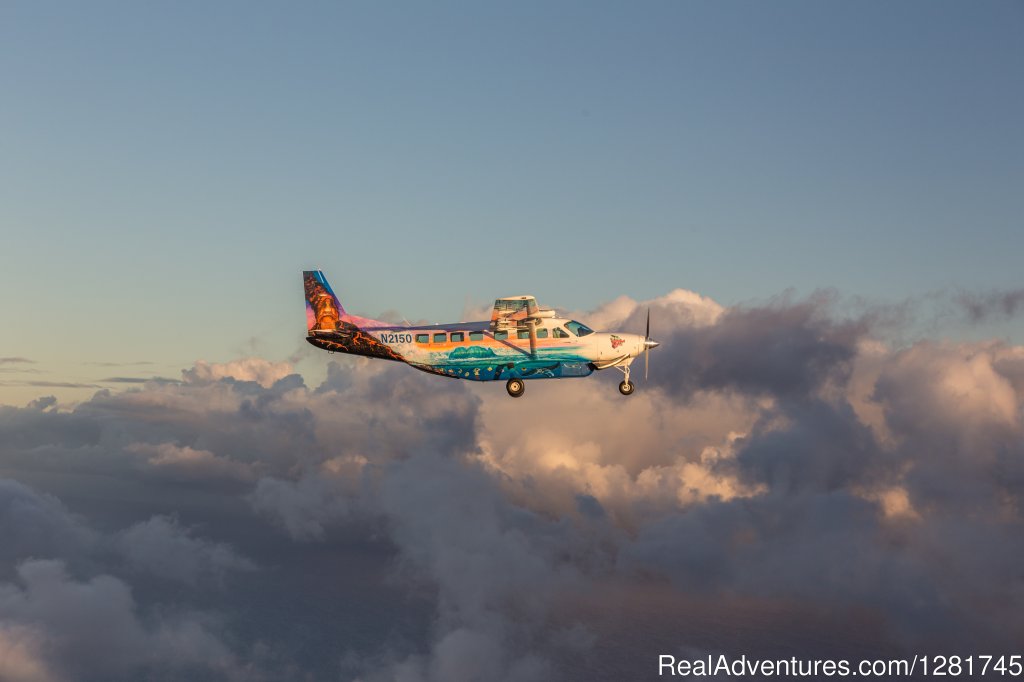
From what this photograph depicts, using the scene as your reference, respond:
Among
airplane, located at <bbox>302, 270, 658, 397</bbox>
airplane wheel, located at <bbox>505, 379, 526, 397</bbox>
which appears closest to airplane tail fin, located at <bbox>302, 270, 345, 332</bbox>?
airplane, located at <bbox>302, 270, 658, 397</bbox>

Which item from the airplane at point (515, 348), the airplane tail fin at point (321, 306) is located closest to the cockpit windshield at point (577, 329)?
the airplane at point (515, 348)

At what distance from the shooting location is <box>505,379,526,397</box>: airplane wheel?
6358cm

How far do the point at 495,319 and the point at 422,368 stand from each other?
6695 mm

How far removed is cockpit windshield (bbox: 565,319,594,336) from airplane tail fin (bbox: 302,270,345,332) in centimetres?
1728

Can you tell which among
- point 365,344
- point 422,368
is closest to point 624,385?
point 422,368

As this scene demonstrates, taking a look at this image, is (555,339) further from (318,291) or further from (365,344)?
(318,291)

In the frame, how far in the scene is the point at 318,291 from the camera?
226ft

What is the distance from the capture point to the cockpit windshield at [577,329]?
65.9m

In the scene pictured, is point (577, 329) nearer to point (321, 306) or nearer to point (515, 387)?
point (515, 387)

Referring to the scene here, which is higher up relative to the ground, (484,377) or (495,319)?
(495,319)

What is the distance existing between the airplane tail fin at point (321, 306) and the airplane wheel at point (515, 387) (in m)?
14.0

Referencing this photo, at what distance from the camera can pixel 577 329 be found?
66125mm

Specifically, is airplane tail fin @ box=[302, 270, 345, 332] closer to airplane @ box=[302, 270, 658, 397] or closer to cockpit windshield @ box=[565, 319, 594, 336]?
airplane @ box=[302, 270, 658, 397]

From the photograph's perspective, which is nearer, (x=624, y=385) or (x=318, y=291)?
(x=624, y=385)
